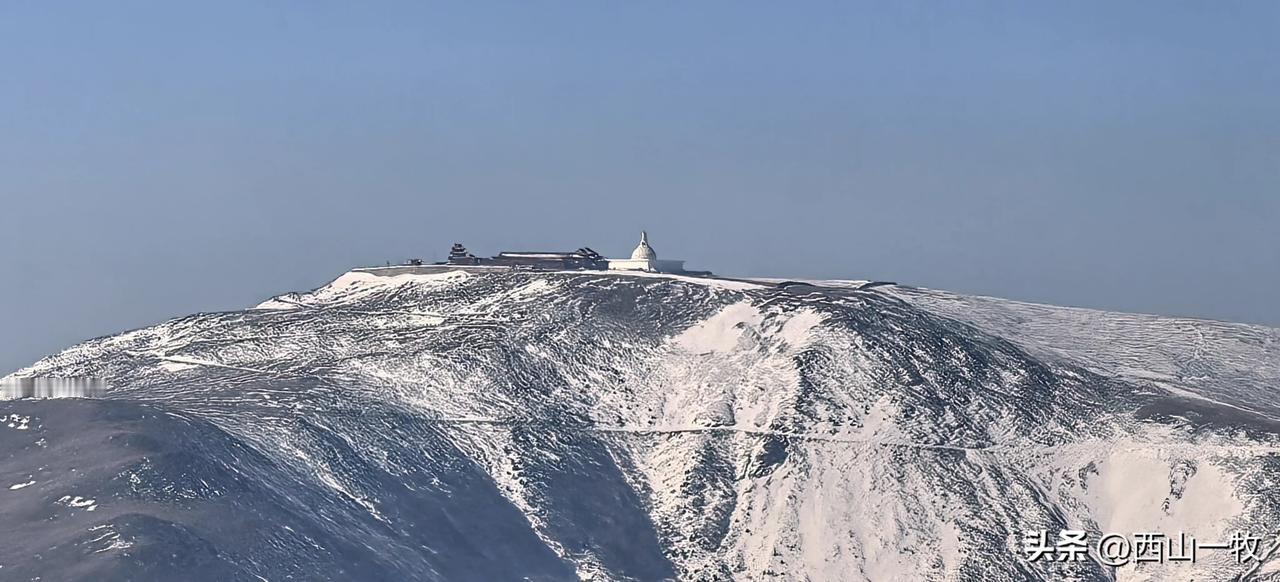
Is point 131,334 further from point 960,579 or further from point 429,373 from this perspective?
point 960,579

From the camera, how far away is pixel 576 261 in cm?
12800

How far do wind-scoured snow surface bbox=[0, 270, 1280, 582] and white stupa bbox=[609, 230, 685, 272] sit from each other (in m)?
11.2

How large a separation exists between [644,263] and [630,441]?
→ 2983 cm

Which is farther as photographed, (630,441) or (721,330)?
(721,330)

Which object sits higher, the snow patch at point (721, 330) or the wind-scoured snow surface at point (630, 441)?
the snow patch at point (721, 330)

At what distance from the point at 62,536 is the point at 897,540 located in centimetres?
4205

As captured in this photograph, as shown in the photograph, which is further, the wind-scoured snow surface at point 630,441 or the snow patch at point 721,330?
the snow patch at point 721,330

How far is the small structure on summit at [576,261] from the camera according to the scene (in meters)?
127

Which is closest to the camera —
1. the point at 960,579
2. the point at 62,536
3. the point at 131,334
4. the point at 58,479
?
the point at 62,536

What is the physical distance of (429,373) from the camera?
104 m

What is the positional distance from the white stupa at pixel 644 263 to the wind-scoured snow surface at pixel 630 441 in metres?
11.2

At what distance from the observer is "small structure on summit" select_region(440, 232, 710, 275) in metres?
127

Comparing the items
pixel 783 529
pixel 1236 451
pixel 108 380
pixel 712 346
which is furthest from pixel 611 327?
pixel 1236 451

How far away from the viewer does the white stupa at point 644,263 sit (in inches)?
5059
